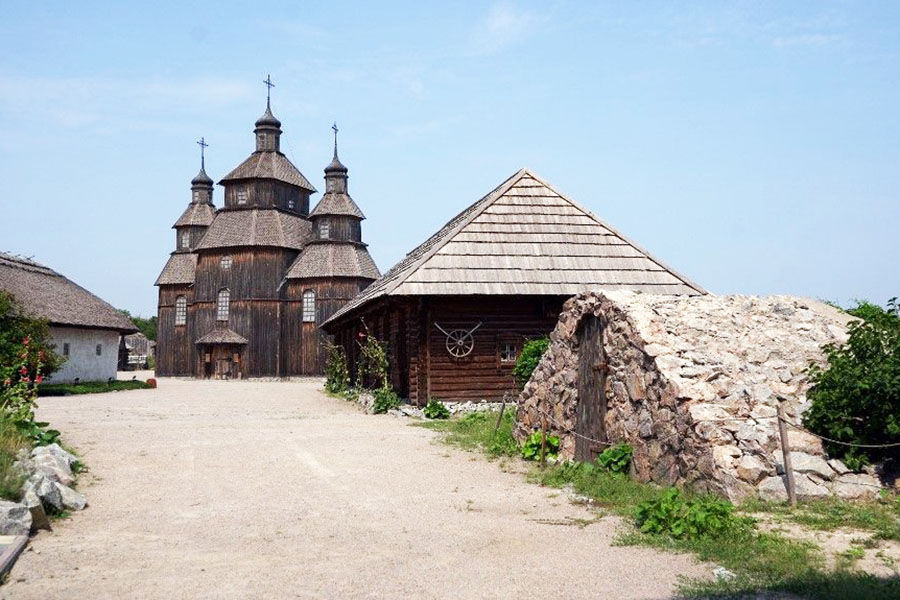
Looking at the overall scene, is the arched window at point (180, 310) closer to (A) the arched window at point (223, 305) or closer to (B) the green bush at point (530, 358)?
(A) the arched window at point (223, 305)

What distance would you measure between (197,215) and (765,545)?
52145 mm

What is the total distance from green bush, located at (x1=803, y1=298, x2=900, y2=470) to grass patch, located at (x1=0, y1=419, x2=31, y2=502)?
820 cm

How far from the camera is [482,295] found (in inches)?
723

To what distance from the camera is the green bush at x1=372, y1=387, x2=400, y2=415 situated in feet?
64.6

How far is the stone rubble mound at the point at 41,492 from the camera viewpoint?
683cm

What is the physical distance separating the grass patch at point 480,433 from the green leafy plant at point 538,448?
1.60 feet

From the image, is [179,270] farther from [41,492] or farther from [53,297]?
[41,492]

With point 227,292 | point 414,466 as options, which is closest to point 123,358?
point 227,292

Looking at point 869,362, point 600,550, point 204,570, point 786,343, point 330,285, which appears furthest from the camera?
point 330,285

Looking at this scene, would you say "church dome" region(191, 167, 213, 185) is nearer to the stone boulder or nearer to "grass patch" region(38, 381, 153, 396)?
"grass patch" region(38, 381, 153, 396)

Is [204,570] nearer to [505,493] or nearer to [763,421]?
[505,493]

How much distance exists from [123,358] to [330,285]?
34.6m


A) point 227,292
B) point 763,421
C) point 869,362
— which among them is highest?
point 227,292

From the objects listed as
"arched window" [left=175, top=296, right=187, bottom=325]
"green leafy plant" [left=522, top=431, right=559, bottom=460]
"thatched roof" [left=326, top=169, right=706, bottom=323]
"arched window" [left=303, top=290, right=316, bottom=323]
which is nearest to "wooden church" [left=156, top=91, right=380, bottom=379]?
"arched window" [left=303, top=290, right=316, bottom=323]
